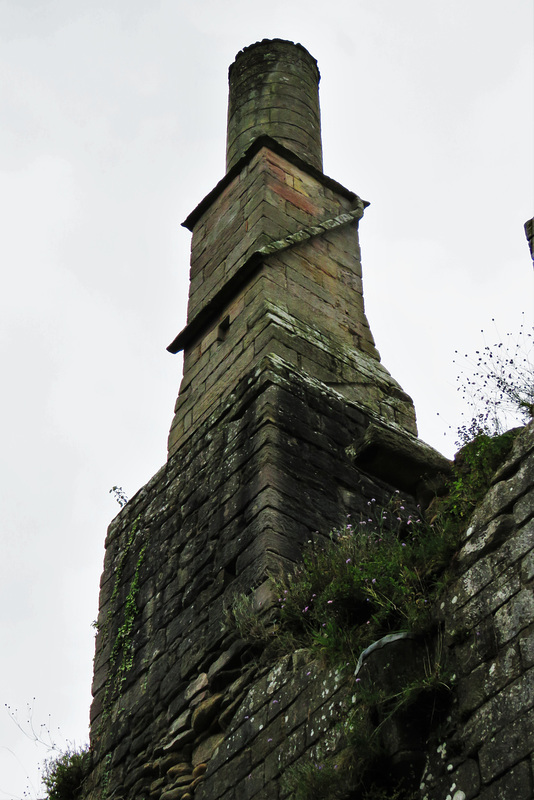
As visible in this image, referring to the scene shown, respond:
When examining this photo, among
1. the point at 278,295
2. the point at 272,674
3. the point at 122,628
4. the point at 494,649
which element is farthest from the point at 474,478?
the point at 278,295

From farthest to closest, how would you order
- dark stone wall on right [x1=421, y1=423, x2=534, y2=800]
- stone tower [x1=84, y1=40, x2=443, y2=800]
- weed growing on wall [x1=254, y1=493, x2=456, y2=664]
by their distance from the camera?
stone tower [x1=84, y1=40, x2=443, y2=800]
weed growing on wall [x1=254, y1=493, x2=456, y2=664]
dark stone wall on right [x1=421, y1=423, x2=534, y2=800]

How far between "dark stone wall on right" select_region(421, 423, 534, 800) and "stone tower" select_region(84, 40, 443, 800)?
1.09 metres

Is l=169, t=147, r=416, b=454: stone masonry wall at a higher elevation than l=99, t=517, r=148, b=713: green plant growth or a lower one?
higher

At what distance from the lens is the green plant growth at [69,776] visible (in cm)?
634

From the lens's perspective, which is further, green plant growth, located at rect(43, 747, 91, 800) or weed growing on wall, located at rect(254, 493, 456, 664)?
green plant growth, located at rect(43, 747, 91, 800)

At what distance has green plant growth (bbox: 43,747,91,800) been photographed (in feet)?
20.8

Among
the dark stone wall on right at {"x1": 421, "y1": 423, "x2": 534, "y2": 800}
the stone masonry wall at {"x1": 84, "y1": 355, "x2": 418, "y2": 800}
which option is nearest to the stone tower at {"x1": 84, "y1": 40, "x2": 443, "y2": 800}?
the stone masonry wall at {"x1": 84, "y1": 355, "x2": 418, "y2": 800}

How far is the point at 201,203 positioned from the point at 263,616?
4937 mm

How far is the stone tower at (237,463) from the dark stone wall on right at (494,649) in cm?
109

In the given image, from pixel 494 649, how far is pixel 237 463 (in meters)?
2.90

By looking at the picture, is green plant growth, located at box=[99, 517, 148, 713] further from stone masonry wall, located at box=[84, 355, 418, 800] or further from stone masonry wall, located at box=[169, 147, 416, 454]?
stone masonry wall, located at box=[169, 147, 416, 454]

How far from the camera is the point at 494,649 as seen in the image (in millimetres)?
3580

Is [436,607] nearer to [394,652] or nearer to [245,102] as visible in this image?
[394,652]

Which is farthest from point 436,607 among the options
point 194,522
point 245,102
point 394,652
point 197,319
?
point 245,102
